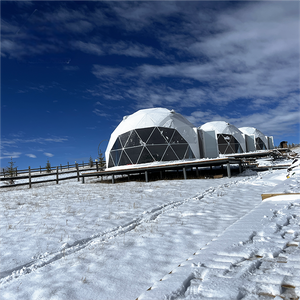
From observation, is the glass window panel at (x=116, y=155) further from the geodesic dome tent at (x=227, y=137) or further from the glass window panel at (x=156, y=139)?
the geodesic dome tent at (x=227, y=137)

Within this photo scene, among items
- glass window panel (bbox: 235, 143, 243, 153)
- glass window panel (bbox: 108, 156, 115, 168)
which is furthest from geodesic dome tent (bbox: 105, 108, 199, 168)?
glass window panel (bbox: 235, 143, 243, 153)

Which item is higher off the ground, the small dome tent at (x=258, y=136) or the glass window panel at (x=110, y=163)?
the small dome tent at (x=258, y=136)

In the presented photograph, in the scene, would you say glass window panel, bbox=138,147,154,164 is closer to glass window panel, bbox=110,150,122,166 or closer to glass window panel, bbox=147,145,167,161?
glass window panel, bbox=147,145,167,161

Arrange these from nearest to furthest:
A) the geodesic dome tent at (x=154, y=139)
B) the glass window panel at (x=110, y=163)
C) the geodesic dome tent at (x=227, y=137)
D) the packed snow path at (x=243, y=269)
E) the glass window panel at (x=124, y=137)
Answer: the packed snow path at (x=243, y=269) < the geodesic dome tent at (x=154, y=139) < the glass window panel at (x=124, y=137) < the glass window panel at (x=110, y=163) < the geodesic dome tent at (x=227, y=137)

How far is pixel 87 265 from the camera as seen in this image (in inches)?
125

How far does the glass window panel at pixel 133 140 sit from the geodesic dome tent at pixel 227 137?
633 inches

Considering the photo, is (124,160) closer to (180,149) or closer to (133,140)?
(133,140)

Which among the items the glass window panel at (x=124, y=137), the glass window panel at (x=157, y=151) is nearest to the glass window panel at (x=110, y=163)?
the glass window panel at (x=124, y=137)

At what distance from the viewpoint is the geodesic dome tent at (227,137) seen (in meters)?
30.1

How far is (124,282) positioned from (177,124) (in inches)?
606

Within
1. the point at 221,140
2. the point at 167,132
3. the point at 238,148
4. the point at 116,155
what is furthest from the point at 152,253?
Result: the point at 238,148

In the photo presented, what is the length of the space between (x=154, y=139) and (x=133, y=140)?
1.65m

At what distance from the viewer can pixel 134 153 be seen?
1673 cm

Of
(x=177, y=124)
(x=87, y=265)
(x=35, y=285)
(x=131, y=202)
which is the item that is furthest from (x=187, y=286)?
(x=177, y=124)
